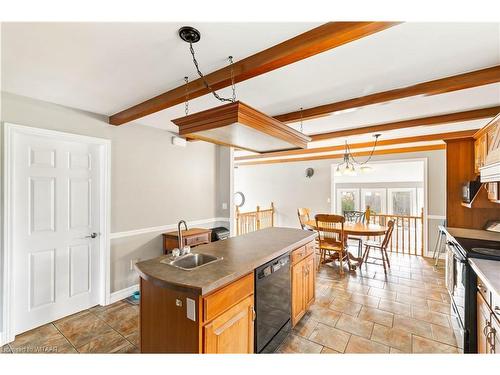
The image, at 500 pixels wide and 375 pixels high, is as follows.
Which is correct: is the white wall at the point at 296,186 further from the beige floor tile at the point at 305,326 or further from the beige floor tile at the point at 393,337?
the beige floor tile at the point at 305,326

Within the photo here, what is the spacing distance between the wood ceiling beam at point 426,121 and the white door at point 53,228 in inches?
145

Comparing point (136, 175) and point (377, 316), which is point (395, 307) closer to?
point (377, 316)

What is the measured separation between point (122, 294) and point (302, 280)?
7.89 feet

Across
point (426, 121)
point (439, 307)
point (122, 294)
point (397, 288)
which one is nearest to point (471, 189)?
point (426, 121)

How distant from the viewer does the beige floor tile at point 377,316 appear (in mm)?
2535

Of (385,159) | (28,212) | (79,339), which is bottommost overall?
(79,339)

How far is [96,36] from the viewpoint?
4.60ft

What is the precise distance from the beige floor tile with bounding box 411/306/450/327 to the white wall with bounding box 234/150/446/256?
2868 millimetres

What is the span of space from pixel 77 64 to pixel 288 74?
1.62 metres

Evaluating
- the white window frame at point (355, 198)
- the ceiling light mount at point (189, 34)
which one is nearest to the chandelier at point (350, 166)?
the white window frame at point (355, 198)

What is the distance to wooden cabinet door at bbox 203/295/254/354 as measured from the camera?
4.36 ft
